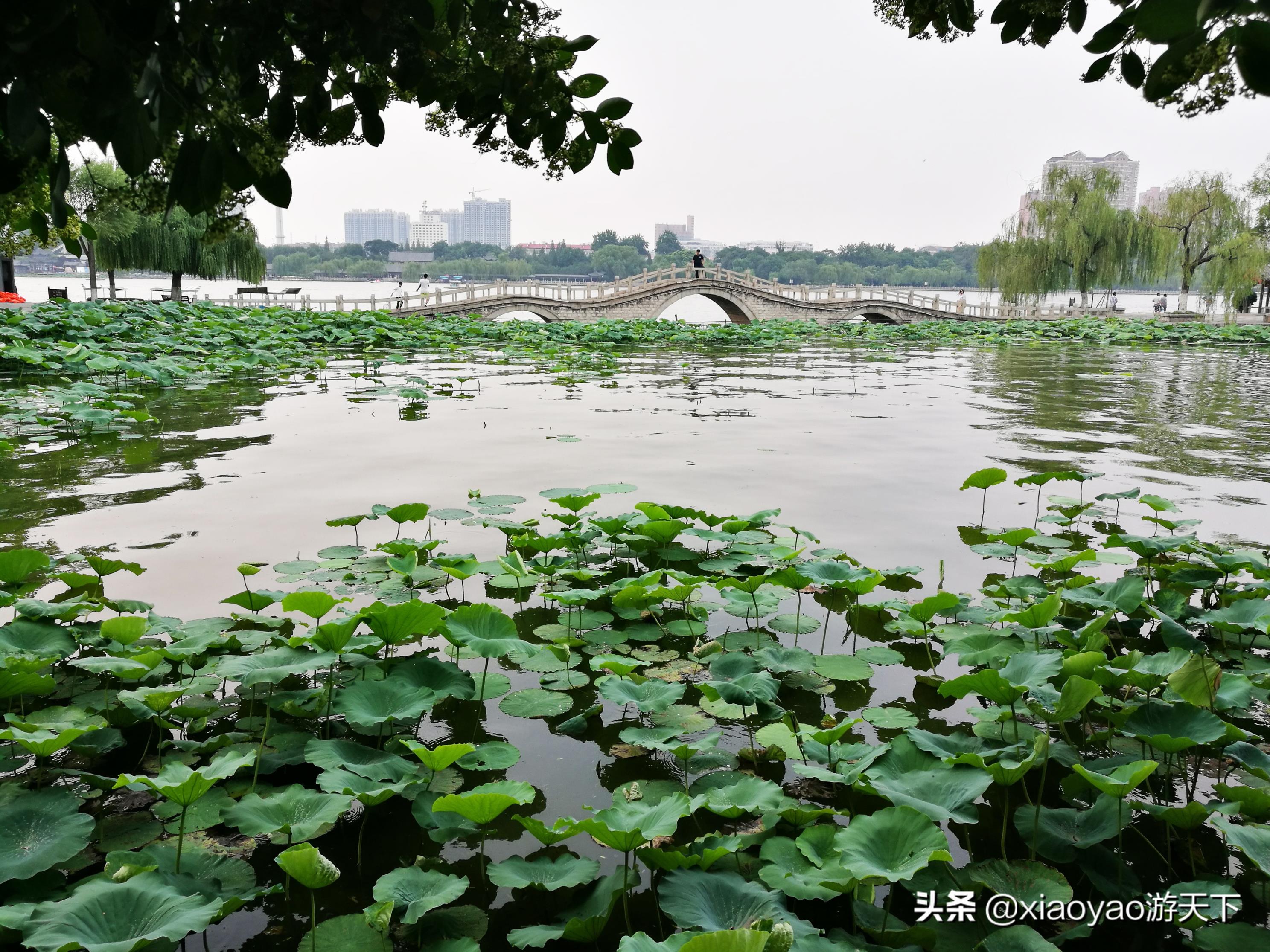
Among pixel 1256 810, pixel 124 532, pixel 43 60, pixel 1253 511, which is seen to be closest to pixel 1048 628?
pixel 1256 810

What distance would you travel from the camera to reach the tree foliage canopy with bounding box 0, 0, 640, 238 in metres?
1.39

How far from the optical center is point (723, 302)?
124 ft

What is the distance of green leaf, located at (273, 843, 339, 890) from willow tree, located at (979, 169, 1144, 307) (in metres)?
33.5

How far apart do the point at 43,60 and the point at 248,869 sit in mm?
1309

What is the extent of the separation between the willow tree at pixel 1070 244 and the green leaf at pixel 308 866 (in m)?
33.5

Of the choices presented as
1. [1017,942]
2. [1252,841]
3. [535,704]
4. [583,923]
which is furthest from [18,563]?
[1252,841]

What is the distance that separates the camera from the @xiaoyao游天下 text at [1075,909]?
127 centimetres

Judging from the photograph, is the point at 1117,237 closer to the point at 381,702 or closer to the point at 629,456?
the point at 629,456

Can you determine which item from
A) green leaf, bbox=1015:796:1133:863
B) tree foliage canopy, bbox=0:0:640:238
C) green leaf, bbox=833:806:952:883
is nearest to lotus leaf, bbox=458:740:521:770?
green leaf, bbox=833:806:952:883

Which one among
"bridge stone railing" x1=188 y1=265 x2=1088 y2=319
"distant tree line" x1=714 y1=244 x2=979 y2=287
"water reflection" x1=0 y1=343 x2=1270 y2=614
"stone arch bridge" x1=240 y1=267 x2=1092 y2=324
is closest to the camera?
"water reflection" x1=0 y1=343 x2=1270 y2=614

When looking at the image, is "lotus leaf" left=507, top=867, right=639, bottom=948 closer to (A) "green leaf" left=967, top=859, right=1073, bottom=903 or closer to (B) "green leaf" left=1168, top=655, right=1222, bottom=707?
(A) "green leaf" left=967, top=859, right=1073, bottom=903

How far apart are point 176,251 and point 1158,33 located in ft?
96.8

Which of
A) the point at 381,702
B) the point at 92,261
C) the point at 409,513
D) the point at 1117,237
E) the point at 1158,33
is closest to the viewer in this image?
the point at 1158,33

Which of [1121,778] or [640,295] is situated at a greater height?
[640,295]
